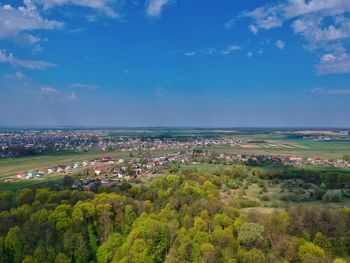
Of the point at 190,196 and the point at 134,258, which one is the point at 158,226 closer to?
the point at 134,258

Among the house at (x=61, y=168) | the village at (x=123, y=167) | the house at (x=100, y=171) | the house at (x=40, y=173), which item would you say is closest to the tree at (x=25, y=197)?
the village at (x=123, y=167)

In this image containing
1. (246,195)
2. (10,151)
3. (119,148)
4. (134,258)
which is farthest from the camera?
(119,148)

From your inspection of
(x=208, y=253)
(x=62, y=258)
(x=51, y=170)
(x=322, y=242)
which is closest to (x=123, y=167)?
(x=51, y=170)

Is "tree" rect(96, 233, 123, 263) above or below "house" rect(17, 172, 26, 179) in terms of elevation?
below

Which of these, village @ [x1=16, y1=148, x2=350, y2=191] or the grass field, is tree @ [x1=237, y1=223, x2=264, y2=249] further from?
the grass field

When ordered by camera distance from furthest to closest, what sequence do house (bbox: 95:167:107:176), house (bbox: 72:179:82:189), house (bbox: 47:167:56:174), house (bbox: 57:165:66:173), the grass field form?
the grass field, house (bbox: 57:165:66:173), house (bbox: 47:167:56:174), house (bbox: 95:167:107:176), house (bbox: 72:179:82:189)

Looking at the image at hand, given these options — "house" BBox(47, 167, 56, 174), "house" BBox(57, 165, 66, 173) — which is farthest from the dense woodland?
"house" BBox(57, 165, 66, 173)

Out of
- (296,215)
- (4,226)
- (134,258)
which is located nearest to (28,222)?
(4,226)
